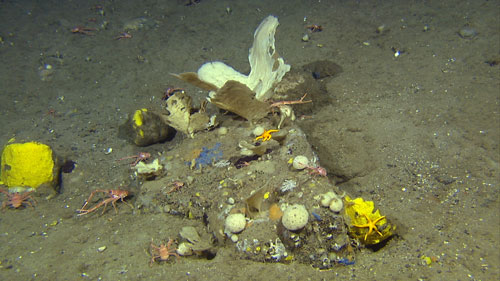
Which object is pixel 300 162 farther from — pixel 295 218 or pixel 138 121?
pixel 138 121

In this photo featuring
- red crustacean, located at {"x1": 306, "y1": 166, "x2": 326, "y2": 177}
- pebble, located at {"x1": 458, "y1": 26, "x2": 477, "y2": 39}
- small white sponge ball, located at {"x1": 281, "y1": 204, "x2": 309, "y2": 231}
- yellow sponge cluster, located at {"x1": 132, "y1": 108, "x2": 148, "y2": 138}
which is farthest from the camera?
→ pebble, located at {"x1": 458, "y1": 26, "x2": 477, "y2": 39}

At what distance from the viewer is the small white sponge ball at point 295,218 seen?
2.58m

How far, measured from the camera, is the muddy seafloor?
291 centimetres

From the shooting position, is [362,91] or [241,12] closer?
[362,91]

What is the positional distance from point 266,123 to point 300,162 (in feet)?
3.69

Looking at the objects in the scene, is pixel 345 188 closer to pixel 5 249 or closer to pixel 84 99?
pixel 5 249

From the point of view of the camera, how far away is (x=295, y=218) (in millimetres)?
2584

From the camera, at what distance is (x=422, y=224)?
3.12 meters

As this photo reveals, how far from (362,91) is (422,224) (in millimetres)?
2898

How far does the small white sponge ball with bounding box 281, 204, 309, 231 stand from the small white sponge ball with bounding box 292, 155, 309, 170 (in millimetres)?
627

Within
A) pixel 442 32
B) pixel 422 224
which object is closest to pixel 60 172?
pixel 422 224

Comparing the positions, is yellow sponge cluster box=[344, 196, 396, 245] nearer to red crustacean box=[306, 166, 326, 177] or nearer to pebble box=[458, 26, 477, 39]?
red crustacean box=[306, 166, 326, 177]

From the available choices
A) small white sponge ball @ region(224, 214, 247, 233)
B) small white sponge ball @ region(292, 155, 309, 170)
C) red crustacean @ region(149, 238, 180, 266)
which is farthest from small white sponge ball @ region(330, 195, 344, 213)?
red crustacean @ region(149, 238, 180, 266)

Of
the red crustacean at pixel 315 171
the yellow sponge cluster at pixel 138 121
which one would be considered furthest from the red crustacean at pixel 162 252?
the yellow sponge cluster at pixel 138 121
